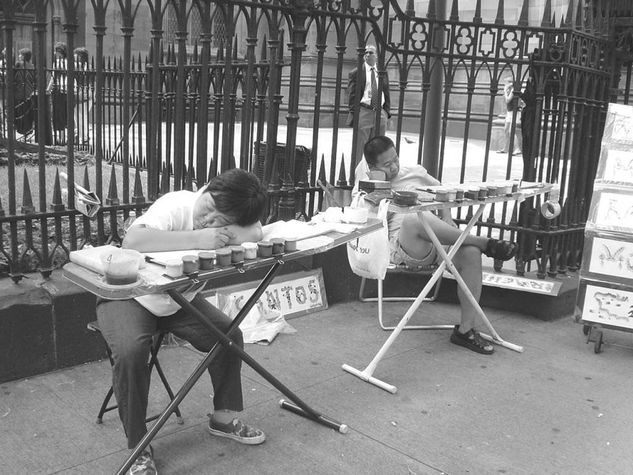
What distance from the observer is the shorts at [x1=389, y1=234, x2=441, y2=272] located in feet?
15.9

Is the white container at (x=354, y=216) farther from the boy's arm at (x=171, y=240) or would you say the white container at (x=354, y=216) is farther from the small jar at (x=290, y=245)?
the boy's arm at (x=171, y=240)

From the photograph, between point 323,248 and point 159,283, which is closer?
point 159,283

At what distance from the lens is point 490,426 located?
11.7 feet

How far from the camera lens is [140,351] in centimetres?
277

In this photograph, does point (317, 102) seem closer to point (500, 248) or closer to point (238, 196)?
point (500, 248)

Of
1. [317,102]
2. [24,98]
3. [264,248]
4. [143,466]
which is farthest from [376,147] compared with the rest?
[24,98]

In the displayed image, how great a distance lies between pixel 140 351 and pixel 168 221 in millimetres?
561

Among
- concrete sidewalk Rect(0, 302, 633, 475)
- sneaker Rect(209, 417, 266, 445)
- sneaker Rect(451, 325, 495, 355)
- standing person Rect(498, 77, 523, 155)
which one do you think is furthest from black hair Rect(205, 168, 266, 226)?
standing person Rect(498, 77, 523, 155)

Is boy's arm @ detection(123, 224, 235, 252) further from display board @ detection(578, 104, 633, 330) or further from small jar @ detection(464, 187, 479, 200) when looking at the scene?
display board @ detection(578, 104, 633, 330)

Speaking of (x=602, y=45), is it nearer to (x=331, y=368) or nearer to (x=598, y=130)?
(x=598, y=130)

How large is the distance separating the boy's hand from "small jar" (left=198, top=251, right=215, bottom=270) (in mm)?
202

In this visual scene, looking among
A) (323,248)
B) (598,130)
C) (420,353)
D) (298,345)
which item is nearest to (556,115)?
(598,130)

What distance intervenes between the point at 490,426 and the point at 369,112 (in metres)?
5.75

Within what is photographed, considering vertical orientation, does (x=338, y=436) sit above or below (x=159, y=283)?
below
